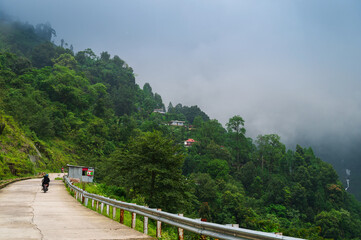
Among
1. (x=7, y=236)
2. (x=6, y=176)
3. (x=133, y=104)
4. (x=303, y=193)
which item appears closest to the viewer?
(x=7, y=236)

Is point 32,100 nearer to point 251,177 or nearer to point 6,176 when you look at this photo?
point 6,176

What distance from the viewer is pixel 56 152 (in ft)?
222

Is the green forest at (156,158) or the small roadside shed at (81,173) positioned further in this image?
the small roadside shed at (81,173)

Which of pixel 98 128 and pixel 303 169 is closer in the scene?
pixel 98 128

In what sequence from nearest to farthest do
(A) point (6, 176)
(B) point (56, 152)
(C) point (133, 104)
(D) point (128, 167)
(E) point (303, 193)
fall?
(D) point (128, 167), (A) point (6, 176), (B) point (56, 152), (E) point (303, 193), (C) point (133, 104)

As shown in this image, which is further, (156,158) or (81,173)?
(81,173)

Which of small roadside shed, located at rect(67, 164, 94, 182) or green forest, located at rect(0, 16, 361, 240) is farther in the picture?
small roadside shed, located at rect(67, 164, 94, 182)

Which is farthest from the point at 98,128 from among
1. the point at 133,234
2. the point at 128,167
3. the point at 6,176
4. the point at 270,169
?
the point at 133,234

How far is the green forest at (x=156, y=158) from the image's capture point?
1140 inches

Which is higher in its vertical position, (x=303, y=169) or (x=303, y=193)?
(x=303, y=169)

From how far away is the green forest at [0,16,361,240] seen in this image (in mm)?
28953

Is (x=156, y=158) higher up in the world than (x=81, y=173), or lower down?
higher up

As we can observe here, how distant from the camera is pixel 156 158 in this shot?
28.4 metres

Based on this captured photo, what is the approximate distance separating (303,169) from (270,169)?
14.3m
